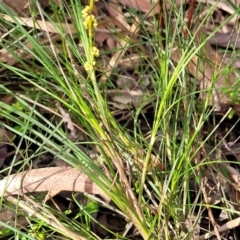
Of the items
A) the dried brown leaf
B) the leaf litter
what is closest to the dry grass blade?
the leaf litter

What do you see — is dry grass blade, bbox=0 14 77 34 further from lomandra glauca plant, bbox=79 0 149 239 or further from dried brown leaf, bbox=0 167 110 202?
dried brown leaf, bbox=0 167 110 202

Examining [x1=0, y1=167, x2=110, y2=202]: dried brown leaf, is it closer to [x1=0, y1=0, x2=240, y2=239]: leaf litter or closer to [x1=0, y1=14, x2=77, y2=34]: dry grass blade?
[x1=0, y1=0, x2=240, y2=239]: leaf litter

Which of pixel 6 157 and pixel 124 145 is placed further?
pixel 6 157

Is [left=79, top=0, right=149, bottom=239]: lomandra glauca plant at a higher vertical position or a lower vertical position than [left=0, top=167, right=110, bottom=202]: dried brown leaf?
higher

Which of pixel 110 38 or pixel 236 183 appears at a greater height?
pixel 110 38

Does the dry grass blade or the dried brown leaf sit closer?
the dry grass blade

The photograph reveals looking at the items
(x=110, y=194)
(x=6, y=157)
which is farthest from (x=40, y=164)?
(x=110, y=194)

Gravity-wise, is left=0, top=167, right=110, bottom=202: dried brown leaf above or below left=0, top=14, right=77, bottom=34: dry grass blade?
below

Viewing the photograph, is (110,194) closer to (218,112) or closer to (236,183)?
Result: (236,183)

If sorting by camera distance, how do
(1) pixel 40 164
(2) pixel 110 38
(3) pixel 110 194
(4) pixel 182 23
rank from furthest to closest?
(2) pixel 110 38 → (1) pixel 40 164 → (4) pixel 182 23 → (3) pixel 110 194

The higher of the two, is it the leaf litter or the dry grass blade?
the dry grass blade

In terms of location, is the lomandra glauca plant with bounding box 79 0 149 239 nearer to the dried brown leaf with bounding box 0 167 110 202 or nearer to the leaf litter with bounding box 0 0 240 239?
the leaf litter with bounding box 0 0 240 239
